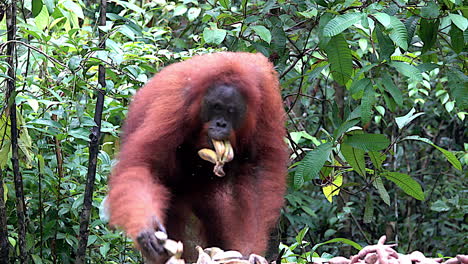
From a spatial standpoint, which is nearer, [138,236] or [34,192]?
[138,236]

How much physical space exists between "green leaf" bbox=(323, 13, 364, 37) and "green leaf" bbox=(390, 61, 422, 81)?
0.34 meters

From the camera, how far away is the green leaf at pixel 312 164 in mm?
2883

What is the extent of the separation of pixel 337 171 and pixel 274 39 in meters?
0.78

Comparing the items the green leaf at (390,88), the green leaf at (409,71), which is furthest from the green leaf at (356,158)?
the green leaf at (409,71)

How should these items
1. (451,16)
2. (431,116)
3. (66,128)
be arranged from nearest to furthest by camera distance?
(451,16), (66,128), (431,116)

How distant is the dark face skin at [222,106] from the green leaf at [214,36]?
1.43ft

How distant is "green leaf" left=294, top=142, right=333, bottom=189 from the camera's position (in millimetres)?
2883

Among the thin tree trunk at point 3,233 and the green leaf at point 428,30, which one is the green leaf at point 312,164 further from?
the thin tree trunk at point 3,233

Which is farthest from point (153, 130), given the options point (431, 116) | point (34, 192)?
point (431, 116)

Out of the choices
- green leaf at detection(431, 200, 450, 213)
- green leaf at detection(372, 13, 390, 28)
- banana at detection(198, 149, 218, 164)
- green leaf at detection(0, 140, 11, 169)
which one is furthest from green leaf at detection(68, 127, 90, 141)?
green leaf at detection(431, 200, 450, 213)

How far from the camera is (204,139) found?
2658 millimetres

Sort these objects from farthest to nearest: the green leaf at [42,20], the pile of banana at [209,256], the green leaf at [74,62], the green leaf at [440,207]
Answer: the green leaf at [440,207] < the green leaf at [42,20] < the green leaf at [74,62] < the pile of banana at [209,256]

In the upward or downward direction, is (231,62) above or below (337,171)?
above

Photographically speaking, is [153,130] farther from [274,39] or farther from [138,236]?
[274,39]
